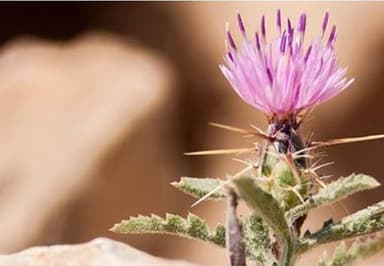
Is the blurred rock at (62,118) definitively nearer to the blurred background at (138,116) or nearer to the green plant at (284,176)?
the blurred background at (138,116)

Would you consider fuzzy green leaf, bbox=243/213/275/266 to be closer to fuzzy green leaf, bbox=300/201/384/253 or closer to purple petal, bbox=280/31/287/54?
fuzzy green leaf, bbox=300/201/384/253

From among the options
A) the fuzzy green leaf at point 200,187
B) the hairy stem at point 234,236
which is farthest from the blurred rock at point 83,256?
the hairy stem at point 234,236

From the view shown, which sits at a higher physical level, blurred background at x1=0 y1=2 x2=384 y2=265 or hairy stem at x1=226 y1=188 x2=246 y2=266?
blurred background at x1=0 y1=2 x2=384 y2=265

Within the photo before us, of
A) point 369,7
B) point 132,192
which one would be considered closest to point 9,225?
point 132,192

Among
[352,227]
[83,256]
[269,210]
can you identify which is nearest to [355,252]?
[352,227]

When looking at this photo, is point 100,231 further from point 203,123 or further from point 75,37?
point 75,37

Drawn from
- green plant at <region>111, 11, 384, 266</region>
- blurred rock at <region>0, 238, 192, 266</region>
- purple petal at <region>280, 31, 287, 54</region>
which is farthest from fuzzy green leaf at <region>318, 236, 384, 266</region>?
blurred rock at <region>0, 238, 192, 266</region>
